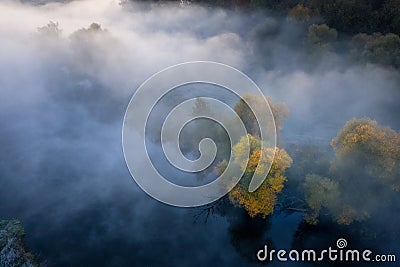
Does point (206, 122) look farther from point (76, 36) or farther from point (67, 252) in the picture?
point (76, 36)

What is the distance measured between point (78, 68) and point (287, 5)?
6168cm

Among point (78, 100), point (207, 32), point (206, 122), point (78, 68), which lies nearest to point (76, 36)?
point (78, 68)

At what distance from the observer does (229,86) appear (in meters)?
79.2

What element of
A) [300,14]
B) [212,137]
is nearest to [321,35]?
[300,14]

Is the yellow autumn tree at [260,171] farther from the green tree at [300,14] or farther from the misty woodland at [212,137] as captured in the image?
the green tree at [300,14]

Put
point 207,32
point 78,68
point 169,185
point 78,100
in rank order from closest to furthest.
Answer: point 169,185 → point 78,100 → point 78,68 → point 207,32

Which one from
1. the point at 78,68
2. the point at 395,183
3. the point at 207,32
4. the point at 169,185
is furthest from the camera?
the point at 207,32
